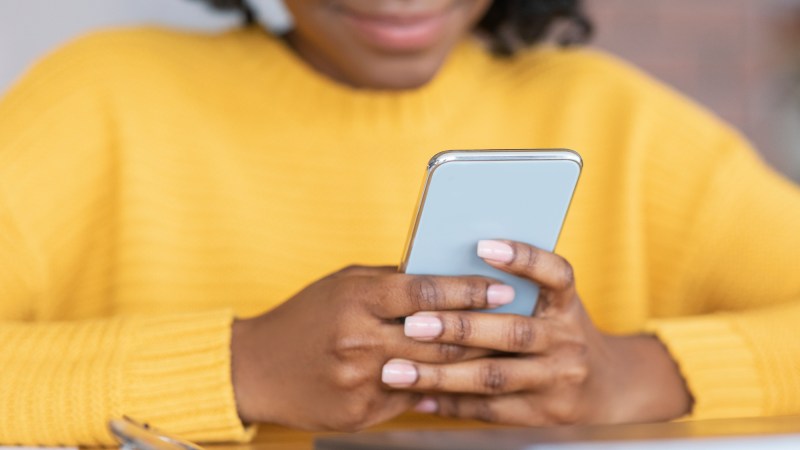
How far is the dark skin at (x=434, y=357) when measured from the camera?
0.66 m

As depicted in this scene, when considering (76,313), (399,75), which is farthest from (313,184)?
(76,313)

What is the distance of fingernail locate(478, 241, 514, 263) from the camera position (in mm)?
652

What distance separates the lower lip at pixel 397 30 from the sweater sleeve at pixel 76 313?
270 mm

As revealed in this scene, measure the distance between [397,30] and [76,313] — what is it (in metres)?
0.44

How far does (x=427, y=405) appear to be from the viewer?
0.72m

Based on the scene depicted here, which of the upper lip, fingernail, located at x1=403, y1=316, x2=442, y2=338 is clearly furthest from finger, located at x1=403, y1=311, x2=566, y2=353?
the upper lip

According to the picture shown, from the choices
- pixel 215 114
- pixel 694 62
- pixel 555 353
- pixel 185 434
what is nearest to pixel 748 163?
pixel 555 353

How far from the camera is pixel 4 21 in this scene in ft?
4.69

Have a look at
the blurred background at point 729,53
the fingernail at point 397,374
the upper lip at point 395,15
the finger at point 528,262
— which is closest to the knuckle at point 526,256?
the finger at point 528,262

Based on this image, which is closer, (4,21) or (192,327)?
(192,327)

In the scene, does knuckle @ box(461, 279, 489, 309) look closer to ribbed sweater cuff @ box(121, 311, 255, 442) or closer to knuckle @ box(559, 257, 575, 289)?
knuckle @ box(559, 257, 575, 289)

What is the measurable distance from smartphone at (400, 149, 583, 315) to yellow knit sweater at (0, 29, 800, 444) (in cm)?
23

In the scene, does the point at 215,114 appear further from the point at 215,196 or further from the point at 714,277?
the point at 714,277

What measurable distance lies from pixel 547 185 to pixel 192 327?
285 millimetres
